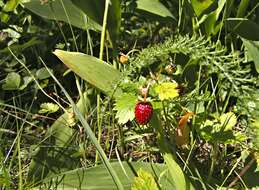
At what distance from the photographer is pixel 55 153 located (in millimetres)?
1147

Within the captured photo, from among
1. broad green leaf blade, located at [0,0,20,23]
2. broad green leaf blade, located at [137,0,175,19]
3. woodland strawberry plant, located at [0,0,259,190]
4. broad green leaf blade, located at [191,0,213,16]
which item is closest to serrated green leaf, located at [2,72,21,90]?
woodland strawberry plant, located at [0,0,259,190]

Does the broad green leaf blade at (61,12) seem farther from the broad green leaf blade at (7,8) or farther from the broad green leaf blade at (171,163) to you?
the broad green leaf blade at (171,163)

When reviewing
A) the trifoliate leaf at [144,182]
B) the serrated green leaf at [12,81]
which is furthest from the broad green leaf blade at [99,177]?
the serrated green leaf at [12,81]

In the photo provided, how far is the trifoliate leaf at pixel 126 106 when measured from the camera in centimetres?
89

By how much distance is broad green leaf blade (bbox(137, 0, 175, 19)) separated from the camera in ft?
4.30

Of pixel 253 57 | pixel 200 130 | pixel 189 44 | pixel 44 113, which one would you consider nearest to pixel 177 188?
pixel 200 130

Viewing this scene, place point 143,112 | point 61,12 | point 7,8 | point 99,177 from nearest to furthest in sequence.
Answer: point 143,112 → point 99,177 → point 61,12 → point 7,8

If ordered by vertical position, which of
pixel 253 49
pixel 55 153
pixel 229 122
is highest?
pixel 253 49

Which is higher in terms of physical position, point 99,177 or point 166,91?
point 166,91

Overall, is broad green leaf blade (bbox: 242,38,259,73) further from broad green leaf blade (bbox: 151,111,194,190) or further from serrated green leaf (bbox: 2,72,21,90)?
serrated green leaf (bbox: 2,72,21,90)

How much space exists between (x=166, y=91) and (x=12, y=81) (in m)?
0.61

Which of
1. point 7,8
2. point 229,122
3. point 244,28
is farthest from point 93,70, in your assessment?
point 7,8

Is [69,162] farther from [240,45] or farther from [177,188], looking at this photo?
[240,45]

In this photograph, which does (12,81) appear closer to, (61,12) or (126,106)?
(61,12)
